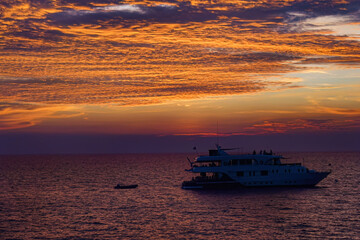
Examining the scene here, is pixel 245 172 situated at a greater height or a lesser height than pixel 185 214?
greater

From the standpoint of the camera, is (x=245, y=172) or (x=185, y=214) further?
(x=245, y=172)

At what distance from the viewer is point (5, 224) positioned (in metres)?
64.4

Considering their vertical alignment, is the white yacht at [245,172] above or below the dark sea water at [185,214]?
above

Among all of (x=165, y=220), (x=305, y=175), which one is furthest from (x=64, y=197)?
(x=305, y=175)

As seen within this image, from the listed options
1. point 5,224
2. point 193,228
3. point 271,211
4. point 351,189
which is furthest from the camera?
point 351,189

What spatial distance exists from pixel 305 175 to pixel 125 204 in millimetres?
40931

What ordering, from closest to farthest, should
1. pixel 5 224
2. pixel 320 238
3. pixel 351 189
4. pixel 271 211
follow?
pixel 320 238
pixel 5 224
pixel 271 211
pixel 351 189

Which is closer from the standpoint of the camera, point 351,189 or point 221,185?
point 221,185

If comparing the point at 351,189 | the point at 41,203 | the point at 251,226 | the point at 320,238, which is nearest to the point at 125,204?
the point at 41,203

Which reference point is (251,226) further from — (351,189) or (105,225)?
(351,189)

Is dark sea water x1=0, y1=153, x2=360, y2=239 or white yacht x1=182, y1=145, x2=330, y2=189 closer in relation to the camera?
dark sea water x1=0, y1=153, x2=360, y2=239

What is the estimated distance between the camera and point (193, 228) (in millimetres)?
59625

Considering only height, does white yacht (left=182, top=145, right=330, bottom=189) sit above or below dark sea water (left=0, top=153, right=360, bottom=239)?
above

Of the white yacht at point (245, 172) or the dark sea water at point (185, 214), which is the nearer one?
the dark sea water at point (185, 214)
